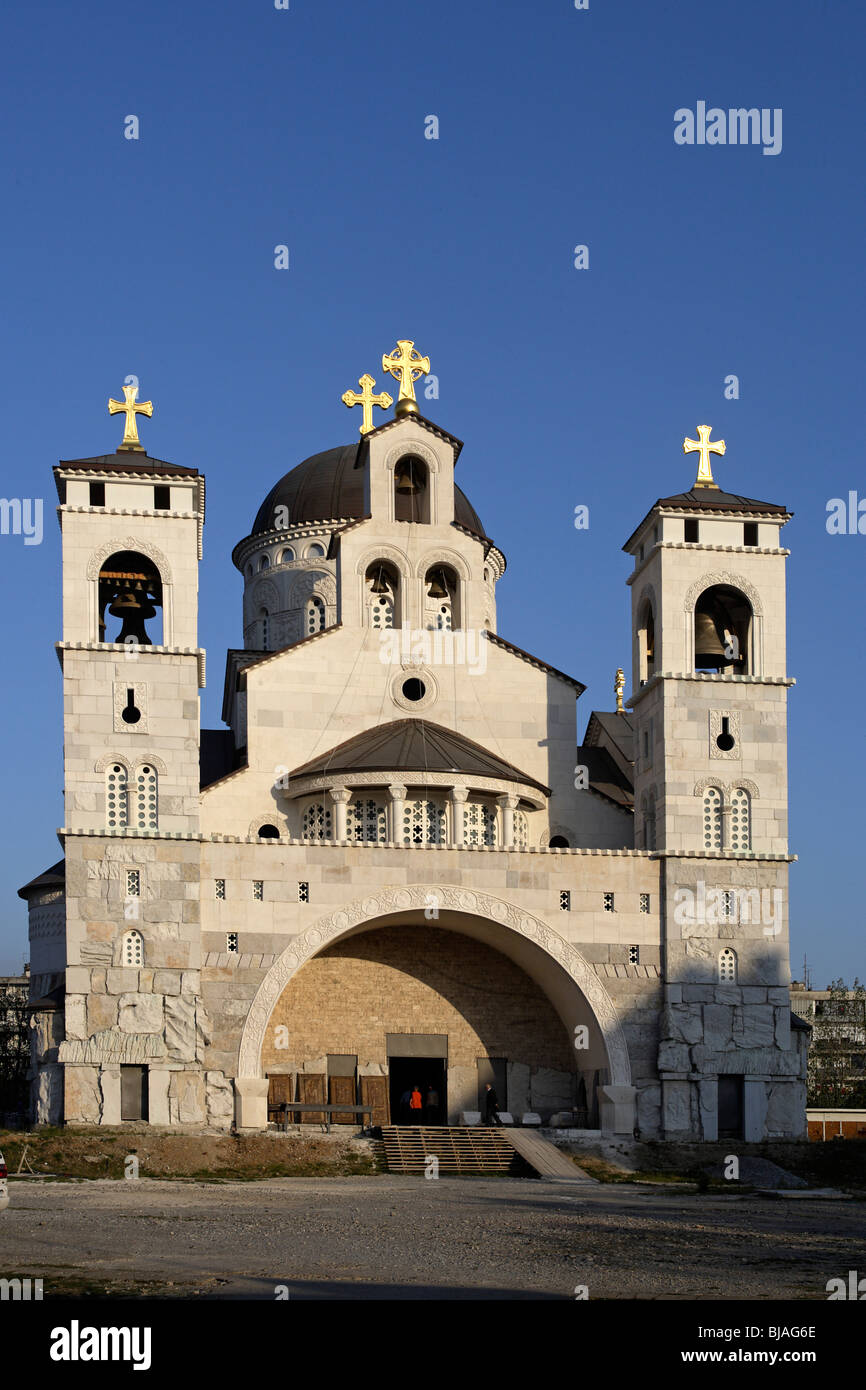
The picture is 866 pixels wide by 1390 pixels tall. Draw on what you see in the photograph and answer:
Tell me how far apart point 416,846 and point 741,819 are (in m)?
7.43

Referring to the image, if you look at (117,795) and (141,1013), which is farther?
(117,795)

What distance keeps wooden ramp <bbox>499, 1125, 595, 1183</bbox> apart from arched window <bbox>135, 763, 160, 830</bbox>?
9857 millimetres

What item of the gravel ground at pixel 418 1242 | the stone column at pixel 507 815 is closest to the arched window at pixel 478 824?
the stone column at pixel 507 815

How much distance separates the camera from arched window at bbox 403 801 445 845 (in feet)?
131

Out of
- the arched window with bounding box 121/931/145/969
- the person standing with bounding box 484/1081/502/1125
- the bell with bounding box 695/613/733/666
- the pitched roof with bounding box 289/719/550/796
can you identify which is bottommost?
the person standing with bounding box 484/1081/502/1125

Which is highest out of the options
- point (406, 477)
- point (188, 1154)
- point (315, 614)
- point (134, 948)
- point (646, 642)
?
point (406, 477)

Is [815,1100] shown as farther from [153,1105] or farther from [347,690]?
[153,1105]

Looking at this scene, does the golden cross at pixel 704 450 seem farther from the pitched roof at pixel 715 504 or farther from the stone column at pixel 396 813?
the stone column at pixel 396 813

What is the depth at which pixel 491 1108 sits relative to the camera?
129 feet

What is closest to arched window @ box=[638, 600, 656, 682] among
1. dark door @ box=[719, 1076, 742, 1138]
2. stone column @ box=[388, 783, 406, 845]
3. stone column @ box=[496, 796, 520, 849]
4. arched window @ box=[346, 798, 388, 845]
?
stone column @ box=[496, 796, 520, 849]

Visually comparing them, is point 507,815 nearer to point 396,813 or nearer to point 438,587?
point 396,813

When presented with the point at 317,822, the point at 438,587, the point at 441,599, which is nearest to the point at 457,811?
the point at 317,822

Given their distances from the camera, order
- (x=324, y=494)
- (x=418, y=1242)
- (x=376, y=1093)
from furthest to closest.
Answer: (x=324, y=494) < (x=376, y=1093) < (x=418, y=1242)

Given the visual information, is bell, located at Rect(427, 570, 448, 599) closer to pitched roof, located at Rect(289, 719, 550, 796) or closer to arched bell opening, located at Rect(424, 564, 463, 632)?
arched bell opening, located at Rect(424, 564, 463, 632)
